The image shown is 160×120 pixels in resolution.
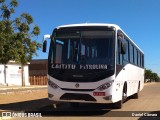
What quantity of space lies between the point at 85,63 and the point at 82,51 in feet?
1.74

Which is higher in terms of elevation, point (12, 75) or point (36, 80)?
point (12, 75)

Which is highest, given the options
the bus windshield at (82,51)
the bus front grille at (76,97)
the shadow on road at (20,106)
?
the bus windshield at (82,51)

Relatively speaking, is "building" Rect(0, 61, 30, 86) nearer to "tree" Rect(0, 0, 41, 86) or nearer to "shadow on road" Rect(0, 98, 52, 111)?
"tree" Rect(0, 0, 41, 86)

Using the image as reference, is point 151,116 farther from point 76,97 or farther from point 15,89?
point 15,89

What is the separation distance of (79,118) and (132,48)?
8046mm

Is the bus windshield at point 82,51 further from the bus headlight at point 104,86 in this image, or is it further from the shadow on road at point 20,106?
the shadow on road at point 20,106

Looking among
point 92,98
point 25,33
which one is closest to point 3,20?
point 25,33

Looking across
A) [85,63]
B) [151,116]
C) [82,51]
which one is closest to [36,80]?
[82,51]

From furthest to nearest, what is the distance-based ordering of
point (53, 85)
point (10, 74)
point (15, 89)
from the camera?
point (10, 74) → point (15, 89) → point (53, 85)

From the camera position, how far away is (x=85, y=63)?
46.3 ft

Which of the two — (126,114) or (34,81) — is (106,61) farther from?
(34,81)

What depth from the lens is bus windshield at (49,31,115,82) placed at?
14078 millimetres

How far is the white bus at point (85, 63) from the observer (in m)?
13.9

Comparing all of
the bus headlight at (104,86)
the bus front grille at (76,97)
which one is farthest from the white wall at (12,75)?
the bus headlight at (104,86)
